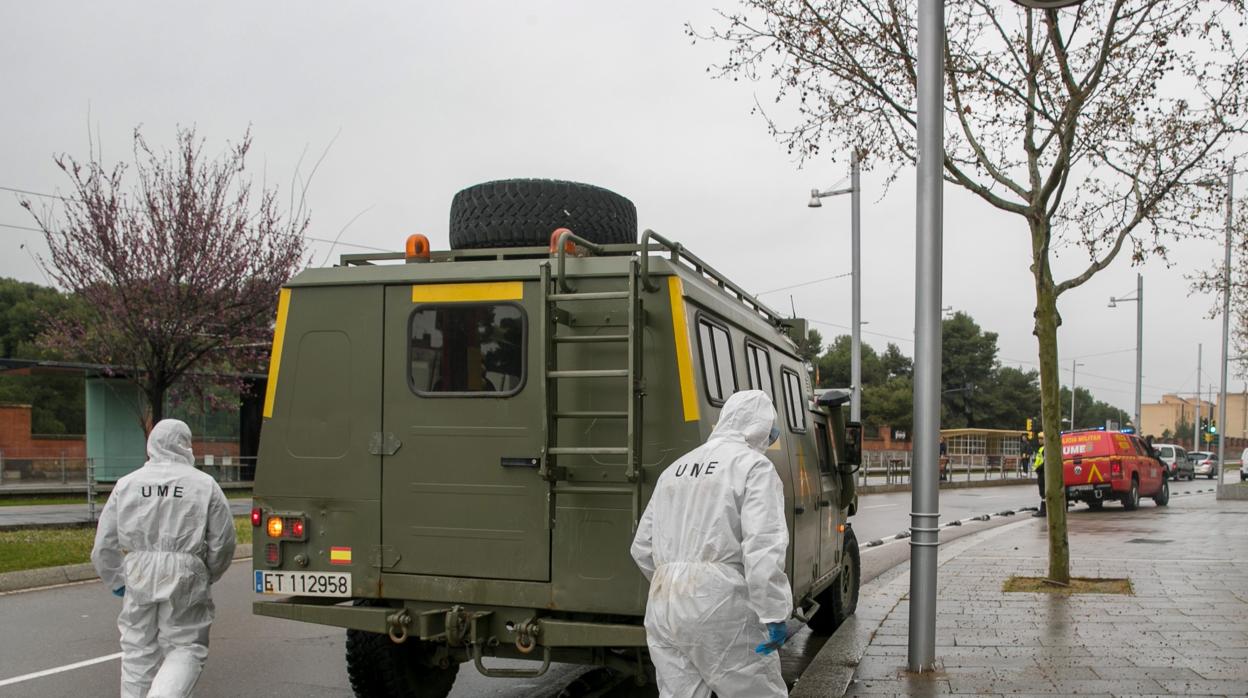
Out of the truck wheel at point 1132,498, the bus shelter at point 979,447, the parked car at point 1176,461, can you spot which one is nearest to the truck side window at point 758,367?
the truck wheel at point 1132,498

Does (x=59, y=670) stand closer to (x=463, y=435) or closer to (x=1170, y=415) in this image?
(x=463, y=435)

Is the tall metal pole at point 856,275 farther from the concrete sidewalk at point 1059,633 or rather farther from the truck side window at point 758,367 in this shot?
the truck side window at point 758,367

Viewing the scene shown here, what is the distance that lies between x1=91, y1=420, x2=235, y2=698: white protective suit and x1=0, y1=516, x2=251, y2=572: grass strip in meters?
7.29

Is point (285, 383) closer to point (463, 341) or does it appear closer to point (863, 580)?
point (463, 341)

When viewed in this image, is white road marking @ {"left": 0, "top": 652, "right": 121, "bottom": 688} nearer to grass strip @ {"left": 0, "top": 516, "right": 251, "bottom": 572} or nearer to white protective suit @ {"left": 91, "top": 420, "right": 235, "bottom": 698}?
white protective suit @ {"left": 91, "top": 420, "right": 235, "bottom": 698}

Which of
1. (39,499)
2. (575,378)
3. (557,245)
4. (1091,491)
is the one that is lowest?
(39,499)

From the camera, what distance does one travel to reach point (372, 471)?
542 centimetres

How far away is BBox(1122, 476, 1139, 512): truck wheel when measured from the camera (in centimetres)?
2369

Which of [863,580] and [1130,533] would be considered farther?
[1130,533]

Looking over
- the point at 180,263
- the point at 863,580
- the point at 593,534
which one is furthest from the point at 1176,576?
the point at 180,263

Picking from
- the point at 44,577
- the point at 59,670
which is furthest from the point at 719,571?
the point at 44,577

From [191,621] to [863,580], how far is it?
8383mm

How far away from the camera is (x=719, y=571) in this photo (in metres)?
4.29

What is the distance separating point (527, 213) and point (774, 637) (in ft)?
9.91
